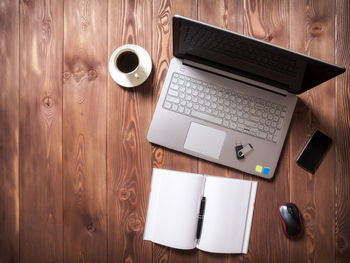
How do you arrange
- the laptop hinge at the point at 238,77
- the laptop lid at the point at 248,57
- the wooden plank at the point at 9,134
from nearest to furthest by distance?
the laptop lid at the point at 248,57
the laptop hinge at the point at 238,77
the wooden plank at the point at 9,134

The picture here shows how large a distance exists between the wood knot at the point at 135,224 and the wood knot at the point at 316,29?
95 cm

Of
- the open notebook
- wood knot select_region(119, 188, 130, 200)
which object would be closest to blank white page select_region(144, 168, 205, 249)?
the open notebook

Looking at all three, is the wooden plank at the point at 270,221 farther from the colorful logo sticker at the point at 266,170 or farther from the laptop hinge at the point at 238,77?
the laptop hinge at the point at 238,77

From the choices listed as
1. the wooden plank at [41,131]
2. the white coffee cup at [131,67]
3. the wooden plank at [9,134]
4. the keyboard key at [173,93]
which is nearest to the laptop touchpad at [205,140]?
the keyboard key at [173,93]

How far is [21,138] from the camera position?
0.86m

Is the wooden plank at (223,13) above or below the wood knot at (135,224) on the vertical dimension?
above

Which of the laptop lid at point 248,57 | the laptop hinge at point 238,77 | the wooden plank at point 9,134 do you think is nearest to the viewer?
the laptop lid at point 248,57

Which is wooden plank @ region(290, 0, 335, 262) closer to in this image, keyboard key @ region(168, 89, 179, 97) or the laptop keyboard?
the laptop keyboard

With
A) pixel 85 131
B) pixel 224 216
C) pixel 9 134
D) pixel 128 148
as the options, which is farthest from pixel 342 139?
pixel 9 134

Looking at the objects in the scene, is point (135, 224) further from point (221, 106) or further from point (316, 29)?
point (316, 29)

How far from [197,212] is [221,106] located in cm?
38

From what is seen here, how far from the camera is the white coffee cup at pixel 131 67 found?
2.49ft

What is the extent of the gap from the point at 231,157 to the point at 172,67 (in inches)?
14.8

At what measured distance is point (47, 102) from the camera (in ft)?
2.81
